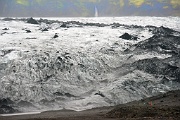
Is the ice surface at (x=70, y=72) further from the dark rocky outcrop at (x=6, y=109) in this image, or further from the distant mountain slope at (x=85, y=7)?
the distant mountain slope at (x=85, y=7)

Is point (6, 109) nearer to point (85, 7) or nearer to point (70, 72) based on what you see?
point (70, 72)

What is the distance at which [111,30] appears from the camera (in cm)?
2773

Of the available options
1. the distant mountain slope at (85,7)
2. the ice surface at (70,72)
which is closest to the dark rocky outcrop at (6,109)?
the ice surface at (70,72)

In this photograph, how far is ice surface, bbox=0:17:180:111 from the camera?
1580 centimetres

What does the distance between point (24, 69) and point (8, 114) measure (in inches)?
180

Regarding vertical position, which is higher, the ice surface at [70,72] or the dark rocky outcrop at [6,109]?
the ice surface at [70,72]

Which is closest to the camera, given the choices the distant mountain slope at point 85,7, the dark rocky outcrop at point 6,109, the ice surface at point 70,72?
the dark rocky outcrop at point 6,109

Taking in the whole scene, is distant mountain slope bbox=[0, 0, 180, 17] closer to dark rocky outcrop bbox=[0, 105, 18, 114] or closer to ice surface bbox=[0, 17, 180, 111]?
ice surface bbox=[0, 17, 180, 111]

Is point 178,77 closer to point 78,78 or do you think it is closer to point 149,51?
point 149,51

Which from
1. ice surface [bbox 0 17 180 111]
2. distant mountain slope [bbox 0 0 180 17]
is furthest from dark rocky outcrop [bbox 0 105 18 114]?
distant mountain slope [bbox 0 0 180 17]

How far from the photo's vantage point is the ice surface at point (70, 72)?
1580 centimetres

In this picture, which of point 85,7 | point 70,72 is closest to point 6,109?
point 70,72

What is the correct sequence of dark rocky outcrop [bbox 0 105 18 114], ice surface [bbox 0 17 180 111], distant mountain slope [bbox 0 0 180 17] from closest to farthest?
1. dark rocky outcrop [bbox 0 105 18 114]
2. ice surface [bbox 0 17 180 111]
3. distant mountain slope [bbox 0 0 180 17]

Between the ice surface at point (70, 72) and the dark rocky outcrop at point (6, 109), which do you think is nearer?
the dark rocky outcrop at point (6, 109)
